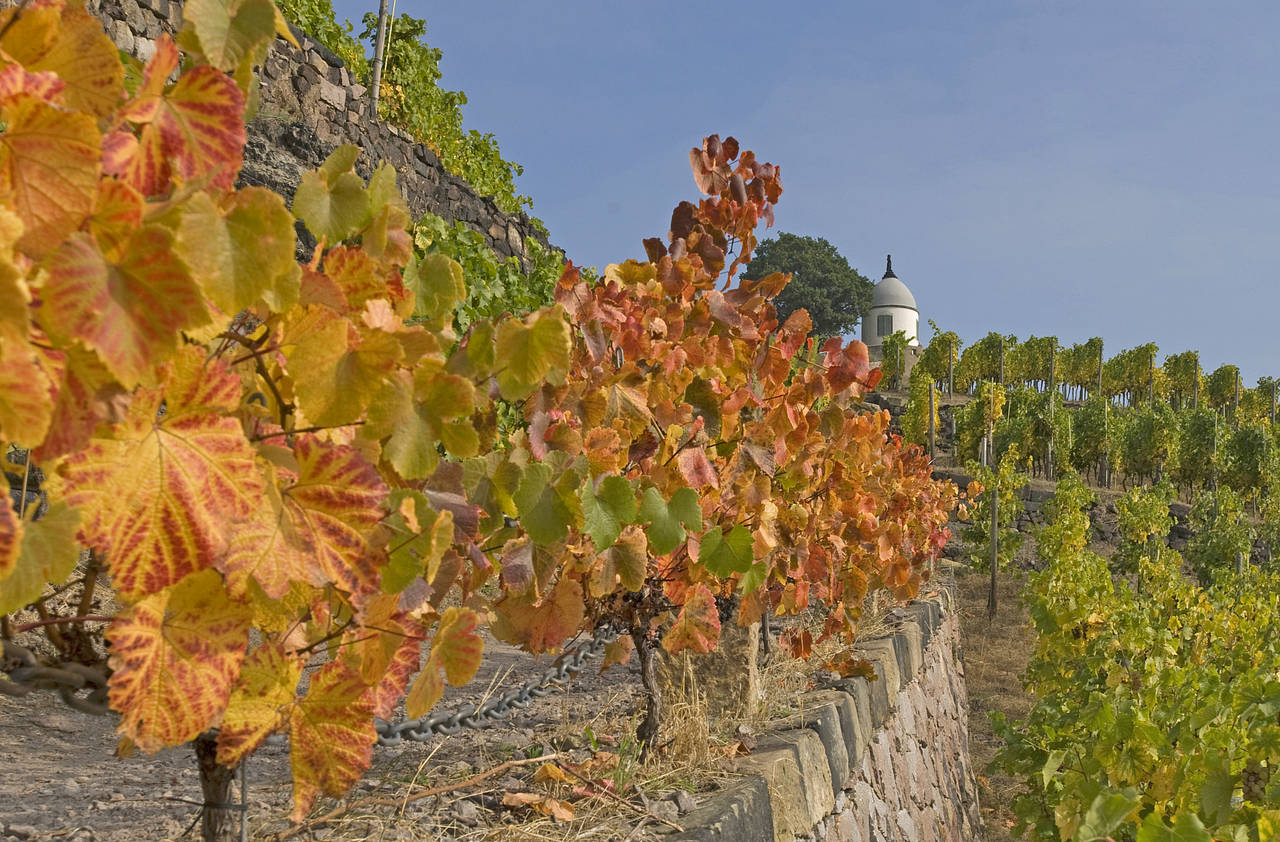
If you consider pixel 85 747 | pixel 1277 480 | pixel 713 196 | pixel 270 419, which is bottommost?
pixel 85 747

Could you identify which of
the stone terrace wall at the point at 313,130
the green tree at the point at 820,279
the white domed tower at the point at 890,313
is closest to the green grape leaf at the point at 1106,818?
the stone terrace wall at the point at 313,130

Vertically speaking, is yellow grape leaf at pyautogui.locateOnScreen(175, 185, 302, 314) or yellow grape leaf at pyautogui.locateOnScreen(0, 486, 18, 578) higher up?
yellow grape leaf at pyautogui.locateOnScreen(175, 185, 302, 314)

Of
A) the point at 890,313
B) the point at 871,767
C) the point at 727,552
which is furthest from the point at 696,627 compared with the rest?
the point at 890,313

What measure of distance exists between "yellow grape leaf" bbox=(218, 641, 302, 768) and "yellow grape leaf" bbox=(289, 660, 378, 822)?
0.15 feet

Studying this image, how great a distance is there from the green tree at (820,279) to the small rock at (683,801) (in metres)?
57.9

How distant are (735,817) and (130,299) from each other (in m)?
1.87

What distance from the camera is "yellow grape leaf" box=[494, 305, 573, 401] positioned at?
1201mm

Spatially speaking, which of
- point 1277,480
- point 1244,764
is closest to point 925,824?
point 1244,764

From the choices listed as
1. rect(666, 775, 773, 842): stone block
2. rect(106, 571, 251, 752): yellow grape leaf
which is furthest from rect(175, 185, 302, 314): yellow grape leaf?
rect(666, 775, 773, 842): stone block

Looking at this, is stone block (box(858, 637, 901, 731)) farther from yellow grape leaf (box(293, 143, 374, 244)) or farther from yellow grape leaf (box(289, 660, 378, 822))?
yellow grape leaf (box(293, 143, 374, 244))

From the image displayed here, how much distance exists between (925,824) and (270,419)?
183 inches

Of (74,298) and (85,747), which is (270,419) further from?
(85,747)

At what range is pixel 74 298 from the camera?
1.81 ft

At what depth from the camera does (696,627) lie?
2072 millimetres
